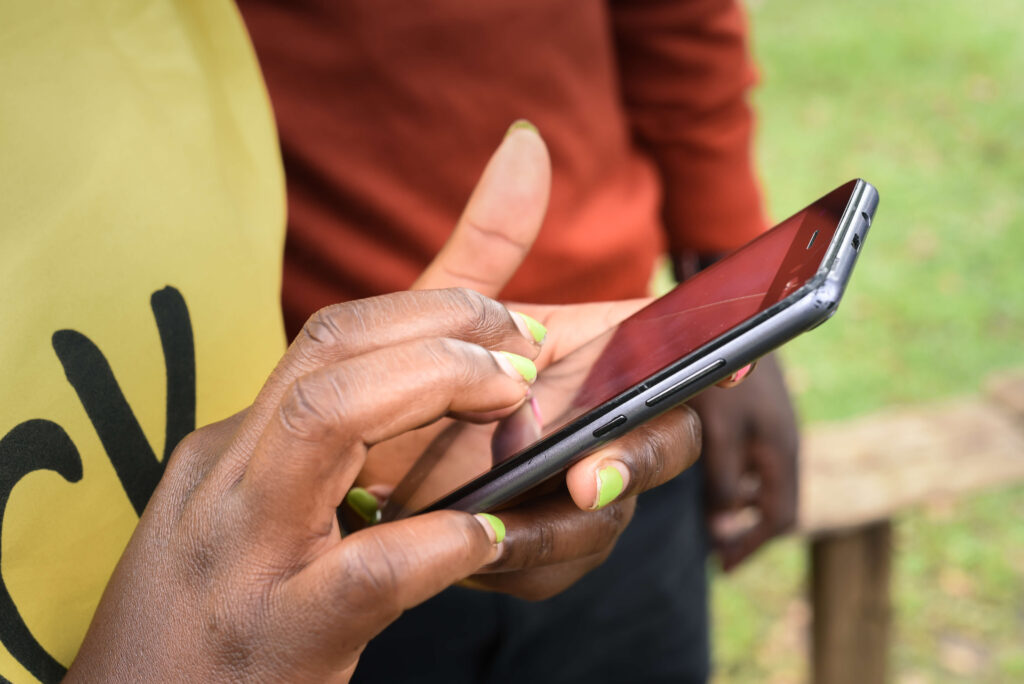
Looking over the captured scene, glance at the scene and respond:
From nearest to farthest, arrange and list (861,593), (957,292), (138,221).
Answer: (138,221) < (861,593) < (957,292)

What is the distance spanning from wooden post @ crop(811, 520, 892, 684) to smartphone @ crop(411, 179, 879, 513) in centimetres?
151

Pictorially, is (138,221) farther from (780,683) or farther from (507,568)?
(780,683)

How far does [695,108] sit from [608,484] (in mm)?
1234

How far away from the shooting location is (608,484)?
0.89m

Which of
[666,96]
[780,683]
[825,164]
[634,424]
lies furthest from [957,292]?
[634,424]

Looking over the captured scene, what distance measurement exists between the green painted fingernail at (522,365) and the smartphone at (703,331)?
7cm

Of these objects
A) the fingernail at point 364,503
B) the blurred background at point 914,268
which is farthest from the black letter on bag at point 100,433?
the blurred background at point 914,268

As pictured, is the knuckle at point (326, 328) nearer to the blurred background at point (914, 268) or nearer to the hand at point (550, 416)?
the hand at point (550, 416)

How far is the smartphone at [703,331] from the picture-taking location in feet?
2.55

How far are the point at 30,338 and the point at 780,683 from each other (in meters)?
2.79

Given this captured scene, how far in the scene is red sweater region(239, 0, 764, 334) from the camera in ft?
4.28

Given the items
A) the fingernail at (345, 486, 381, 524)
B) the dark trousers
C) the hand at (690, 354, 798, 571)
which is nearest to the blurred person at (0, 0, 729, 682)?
the fingernail at (345, 486, 381, 524)

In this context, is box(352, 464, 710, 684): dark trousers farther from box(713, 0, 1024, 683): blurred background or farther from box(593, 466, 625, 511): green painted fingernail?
box(713, 0, 1024, 683): blurred background

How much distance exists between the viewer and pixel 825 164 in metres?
5.36
